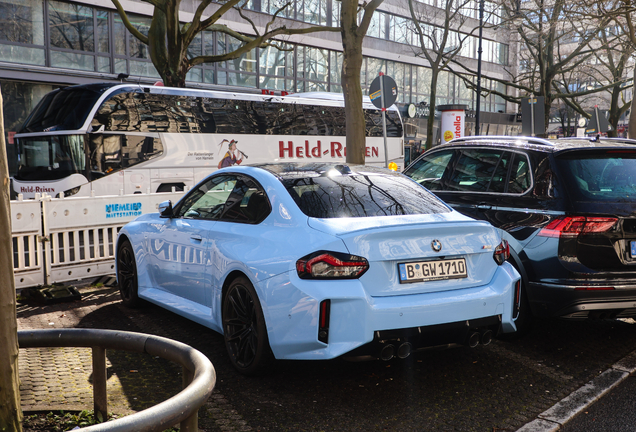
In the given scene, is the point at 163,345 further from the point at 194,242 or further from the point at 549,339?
the point at 549,339

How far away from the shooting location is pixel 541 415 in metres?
3.91

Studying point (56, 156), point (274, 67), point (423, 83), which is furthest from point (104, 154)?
point (423, 83)

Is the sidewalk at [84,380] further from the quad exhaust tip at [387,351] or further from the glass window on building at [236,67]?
the glass window on building at [236,67]

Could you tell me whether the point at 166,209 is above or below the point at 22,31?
below

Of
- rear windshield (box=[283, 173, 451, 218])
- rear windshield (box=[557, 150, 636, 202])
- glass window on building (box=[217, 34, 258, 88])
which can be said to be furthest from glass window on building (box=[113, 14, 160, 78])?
rear windshield (box=[557, 150, 636, 202])

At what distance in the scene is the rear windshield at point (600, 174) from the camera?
16.7 feet

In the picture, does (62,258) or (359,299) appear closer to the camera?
(359,299)

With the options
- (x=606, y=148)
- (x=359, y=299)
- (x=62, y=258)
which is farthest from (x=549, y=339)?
(x=62, y=258)

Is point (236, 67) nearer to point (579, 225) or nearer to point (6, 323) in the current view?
point (579, 225)

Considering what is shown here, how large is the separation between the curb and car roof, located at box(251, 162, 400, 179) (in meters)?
2.18

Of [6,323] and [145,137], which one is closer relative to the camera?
[6,323]

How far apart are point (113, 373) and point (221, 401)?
0.98 m

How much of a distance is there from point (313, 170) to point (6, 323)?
9.53ft

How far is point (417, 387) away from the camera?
4.40m
